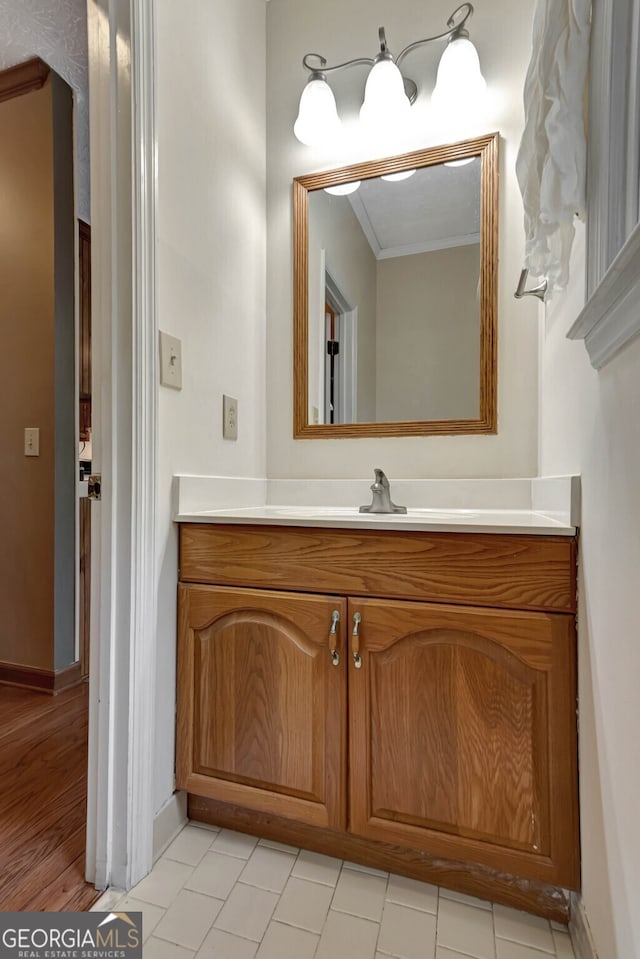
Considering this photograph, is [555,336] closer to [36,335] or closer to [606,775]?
[606,775]

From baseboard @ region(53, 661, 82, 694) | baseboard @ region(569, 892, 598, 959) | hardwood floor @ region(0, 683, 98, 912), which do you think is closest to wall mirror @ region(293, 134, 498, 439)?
baseboard @ region(569, 892, 598, 959)

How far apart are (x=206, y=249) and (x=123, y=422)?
0.59 meters

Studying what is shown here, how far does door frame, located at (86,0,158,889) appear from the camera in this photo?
102 centimetres

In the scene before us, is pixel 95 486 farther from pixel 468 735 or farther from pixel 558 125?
pixel 558 125

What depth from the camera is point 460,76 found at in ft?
4.39

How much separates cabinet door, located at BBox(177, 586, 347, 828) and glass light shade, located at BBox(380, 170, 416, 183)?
1328 millimetres

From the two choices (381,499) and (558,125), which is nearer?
(558,125)

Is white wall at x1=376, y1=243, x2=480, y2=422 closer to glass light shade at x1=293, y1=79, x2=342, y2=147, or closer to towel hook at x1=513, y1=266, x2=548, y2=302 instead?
towel hook at x1=513, y1=266, x2=548, y2=302

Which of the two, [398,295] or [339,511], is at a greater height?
[398,295]

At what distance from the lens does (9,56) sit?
75.4 inches

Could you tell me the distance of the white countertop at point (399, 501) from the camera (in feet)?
3.11

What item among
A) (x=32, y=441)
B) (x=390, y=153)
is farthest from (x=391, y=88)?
(x=32, y=441)

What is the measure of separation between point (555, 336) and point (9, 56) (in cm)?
243

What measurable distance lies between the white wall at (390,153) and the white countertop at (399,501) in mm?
48
